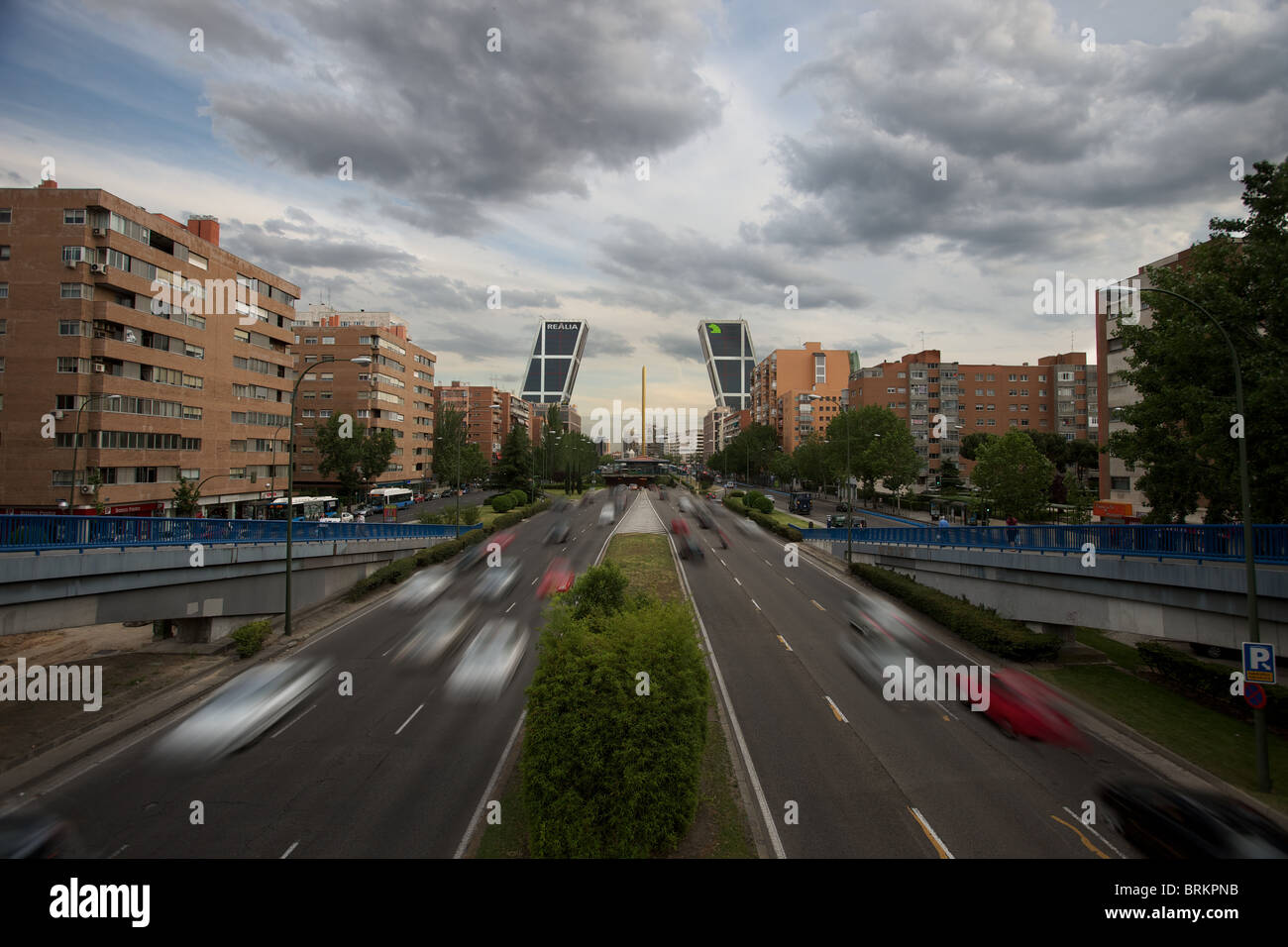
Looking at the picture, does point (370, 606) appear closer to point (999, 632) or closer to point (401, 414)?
point (999, 632)

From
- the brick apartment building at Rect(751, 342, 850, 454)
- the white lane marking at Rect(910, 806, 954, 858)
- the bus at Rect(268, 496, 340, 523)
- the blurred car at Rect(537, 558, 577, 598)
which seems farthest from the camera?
the brick apartment building at Rect(751, 342, 850, 454)

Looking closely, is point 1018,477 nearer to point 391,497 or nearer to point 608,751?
point 608,751

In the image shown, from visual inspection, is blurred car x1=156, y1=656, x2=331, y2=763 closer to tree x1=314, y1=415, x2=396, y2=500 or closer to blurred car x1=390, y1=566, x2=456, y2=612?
blurred car x1=390, y1=566, x2=456, y2=612

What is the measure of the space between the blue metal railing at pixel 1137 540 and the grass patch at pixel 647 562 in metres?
13.5

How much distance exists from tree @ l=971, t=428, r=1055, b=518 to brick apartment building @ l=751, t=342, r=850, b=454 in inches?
3855

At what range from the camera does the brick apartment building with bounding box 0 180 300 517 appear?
34688 millimetres

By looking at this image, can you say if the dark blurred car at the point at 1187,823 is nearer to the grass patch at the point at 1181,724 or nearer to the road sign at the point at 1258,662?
the grass patch at the point at 1181,724

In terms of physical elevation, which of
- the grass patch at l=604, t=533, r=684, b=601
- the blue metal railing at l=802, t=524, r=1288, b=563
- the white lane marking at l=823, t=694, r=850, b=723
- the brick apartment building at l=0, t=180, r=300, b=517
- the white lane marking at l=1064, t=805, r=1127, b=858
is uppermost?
the brick apartment building at l=0, t=180, r=300, b=517

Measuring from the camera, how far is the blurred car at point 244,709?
44.7ft

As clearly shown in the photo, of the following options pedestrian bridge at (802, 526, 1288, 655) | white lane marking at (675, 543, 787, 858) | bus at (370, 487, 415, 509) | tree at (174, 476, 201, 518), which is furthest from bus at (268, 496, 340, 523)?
pedestrian bridge at (802, 526, 1288, 655)

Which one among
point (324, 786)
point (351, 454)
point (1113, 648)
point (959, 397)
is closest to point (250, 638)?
point (324, 786)

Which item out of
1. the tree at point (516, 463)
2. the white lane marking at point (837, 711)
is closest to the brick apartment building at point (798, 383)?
the tree at point (516, 463)

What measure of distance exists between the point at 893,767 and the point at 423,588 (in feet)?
81.0

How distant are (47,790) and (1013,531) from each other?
2889cm
